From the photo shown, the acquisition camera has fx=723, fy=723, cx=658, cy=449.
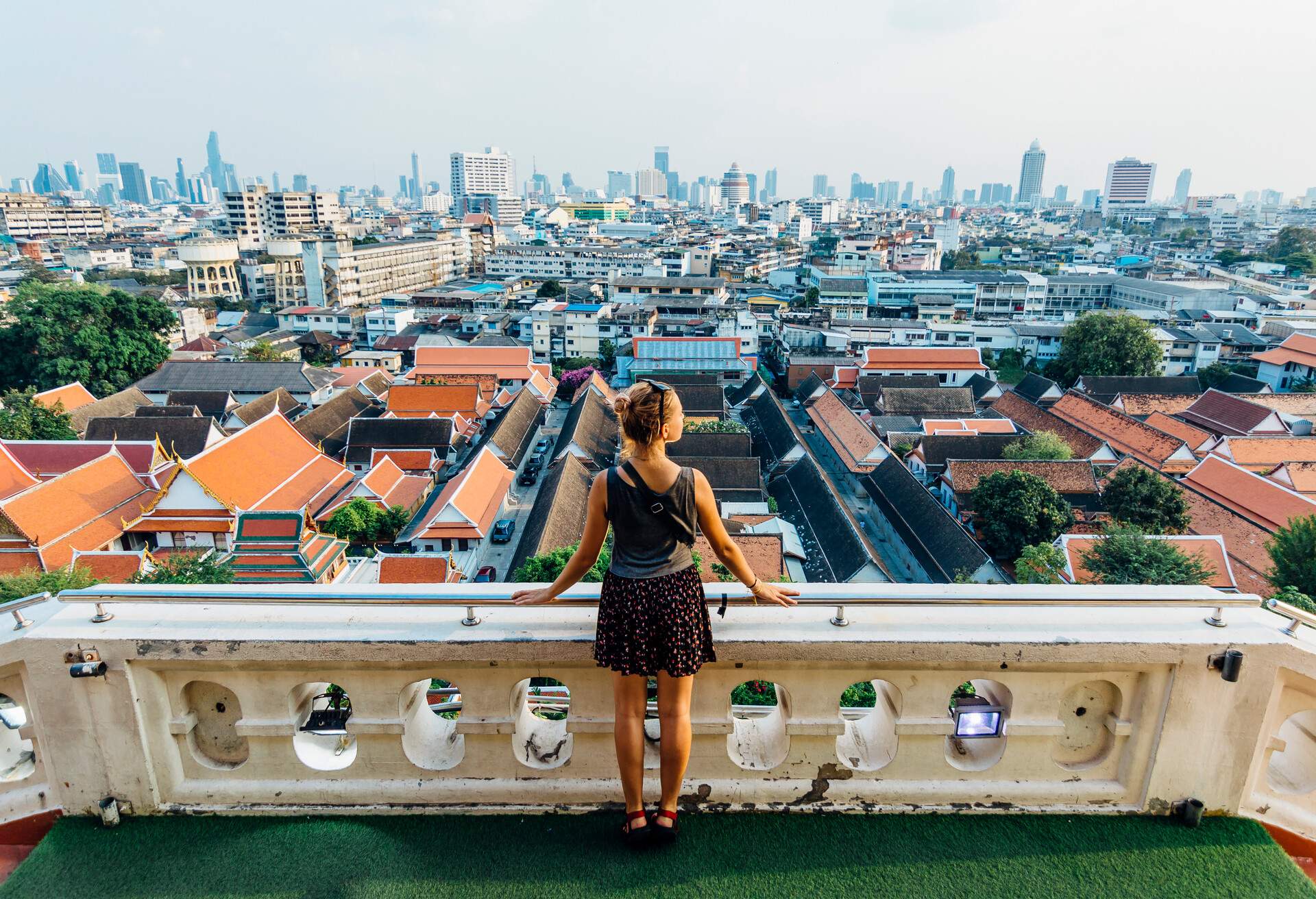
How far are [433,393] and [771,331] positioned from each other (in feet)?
65.7

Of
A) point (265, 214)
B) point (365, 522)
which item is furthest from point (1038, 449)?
point (265, 214)

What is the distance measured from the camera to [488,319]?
39.0 metres

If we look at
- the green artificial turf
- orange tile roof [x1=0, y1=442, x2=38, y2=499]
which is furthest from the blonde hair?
orange tile roof [x1=0, y1=442, x2=38, y2=499]

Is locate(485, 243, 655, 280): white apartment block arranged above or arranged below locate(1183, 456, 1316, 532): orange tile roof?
above

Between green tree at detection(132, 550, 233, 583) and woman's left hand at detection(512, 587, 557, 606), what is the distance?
11.0 meters

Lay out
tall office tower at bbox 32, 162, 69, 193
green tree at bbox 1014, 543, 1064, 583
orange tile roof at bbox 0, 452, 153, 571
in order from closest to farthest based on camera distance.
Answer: green tree at bbox 1014, 543, 1064, 583
orange tile roof at bbox 0, 452, 153, 571
tall office tower at bbox 32, 162, 69, 193

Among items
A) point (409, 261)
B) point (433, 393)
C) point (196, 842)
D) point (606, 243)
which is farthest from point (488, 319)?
point (196, 842)

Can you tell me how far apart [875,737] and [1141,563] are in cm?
1185

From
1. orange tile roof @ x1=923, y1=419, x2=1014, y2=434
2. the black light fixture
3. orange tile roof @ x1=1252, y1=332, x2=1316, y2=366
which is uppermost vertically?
the black light fixture

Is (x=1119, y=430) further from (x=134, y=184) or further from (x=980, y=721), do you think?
(x=134, y=184)

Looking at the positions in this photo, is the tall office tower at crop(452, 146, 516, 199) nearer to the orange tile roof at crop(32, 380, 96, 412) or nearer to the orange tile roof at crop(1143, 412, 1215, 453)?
the orange tile roof at crop(32, 380, 96, 412)

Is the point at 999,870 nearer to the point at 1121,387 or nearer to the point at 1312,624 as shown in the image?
the point at 1312,624

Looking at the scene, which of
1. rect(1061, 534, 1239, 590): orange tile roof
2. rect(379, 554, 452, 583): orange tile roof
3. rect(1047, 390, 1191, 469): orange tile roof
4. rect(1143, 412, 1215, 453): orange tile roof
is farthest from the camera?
rect(1143, 412, 1215, 453): orange tile roof

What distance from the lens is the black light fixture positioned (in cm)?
286
